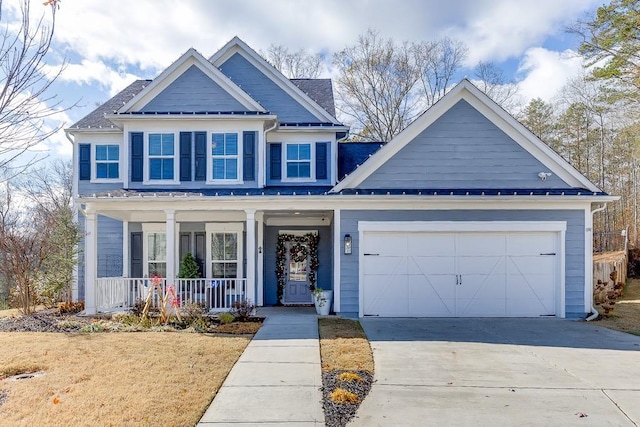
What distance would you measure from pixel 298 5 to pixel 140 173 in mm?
6616

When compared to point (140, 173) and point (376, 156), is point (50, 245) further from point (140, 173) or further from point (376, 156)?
point (376, 156)

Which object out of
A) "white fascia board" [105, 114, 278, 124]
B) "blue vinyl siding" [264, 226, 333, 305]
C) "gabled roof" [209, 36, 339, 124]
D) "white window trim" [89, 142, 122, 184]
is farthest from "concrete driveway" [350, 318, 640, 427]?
"white window trim" [89, 142, 122, 184]

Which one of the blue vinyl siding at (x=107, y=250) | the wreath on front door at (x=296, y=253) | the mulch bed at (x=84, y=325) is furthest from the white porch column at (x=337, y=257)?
the blue vinyl siding at (x=107, y=250)

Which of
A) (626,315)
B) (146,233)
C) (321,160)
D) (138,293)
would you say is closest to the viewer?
(626,315)

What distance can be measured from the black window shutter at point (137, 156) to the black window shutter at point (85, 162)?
6.54ft

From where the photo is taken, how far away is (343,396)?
566cm

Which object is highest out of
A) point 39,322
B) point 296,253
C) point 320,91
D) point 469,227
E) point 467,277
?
point 320,91

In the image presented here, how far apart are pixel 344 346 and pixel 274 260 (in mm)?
6666

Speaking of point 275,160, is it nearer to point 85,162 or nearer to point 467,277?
point 85,162

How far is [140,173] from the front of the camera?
13406mm

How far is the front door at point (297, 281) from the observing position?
576 inches

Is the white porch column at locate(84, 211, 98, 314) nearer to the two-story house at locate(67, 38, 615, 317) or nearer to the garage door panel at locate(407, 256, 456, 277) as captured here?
the two-story house at locate(67, 38, 615, 317)

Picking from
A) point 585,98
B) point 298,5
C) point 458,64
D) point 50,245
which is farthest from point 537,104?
point 50,245

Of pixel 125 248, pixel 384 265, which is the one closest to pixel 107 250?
pixel 125 248
